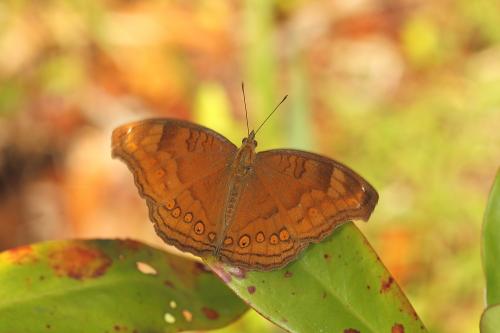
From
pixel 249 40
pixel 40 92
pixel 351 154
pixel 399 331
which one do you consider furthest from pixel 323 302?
pixel 40 92

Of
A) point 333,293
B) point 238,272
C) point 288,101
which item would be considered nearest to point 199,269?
point 238,272

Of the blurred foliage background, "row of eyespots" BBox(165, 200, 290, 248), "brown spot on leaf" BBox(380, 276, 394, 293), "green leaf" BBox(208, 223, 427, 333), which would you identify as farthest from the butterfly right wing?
the blurred foliage background

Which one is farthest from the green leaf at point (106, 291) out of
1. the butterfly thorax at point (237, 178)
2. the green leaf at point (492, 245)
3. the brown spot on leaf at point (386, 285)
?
the green leaf at point (492, 245)

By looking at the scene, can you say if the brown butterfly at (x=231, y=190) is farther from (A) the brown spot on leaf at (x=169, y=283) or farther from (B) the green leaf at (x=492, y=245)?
(B) the green leaf at (x=492, y=245)

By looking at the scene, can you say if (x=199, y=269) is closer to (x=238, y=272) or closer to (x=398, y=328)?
(x=238, y=272)

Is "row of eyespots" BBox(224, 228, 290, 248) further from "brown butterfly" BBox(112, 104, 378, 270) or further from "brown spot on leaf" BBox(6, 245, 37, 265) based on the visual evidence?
"brown spot on leaf" BBox(6, 245, 37, 265)

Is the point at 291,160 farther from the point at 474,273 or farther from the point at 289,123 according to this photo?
the point at 474,273
